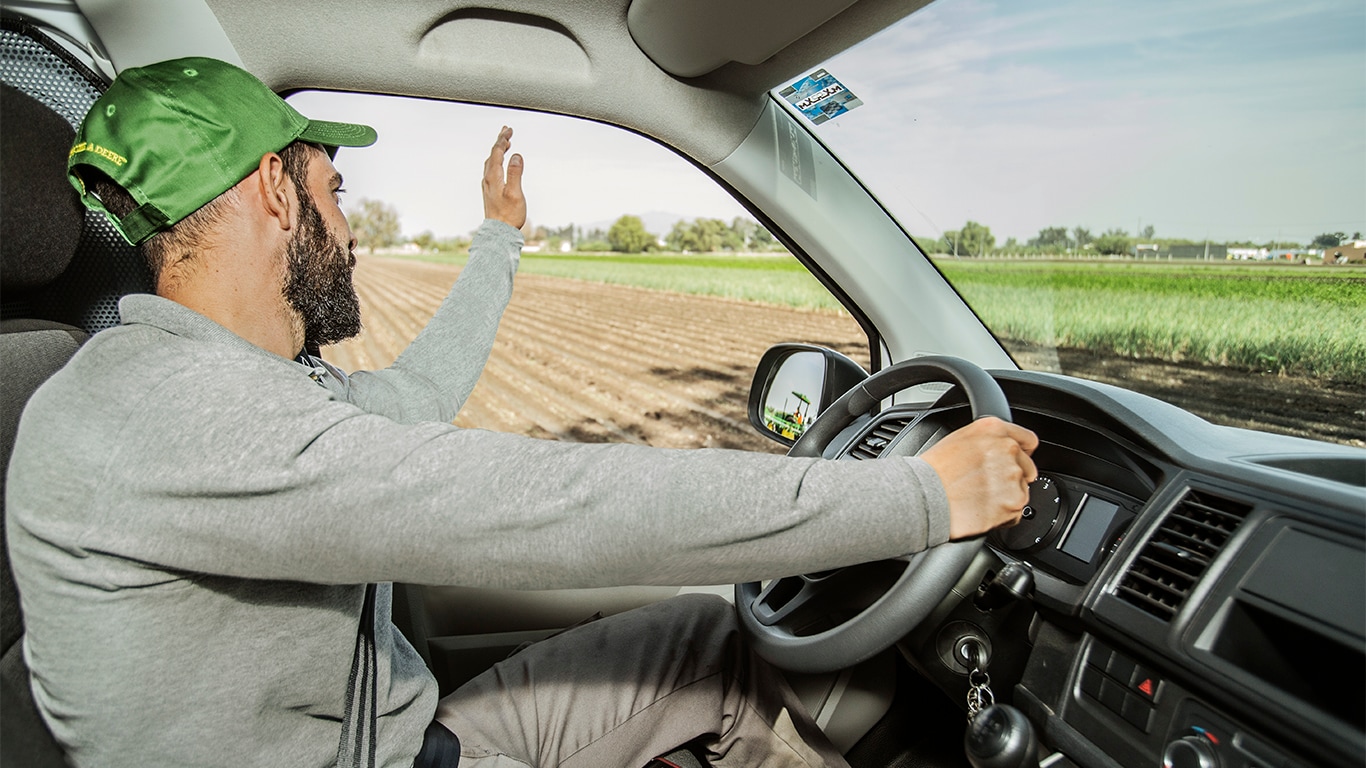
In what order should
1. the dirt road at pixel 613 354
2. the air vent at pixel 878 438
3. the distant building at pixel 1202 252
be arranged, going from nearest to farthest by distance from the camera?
the distant building at pixel 1202 252
the air vent at pixel 878 438
the dirt road at pixel 613 354

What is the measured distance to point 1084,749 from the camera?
112 centimetres

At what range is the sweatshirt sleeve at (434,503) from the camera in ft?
2.84

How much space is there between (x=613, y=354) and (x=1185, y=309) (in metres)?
10.8

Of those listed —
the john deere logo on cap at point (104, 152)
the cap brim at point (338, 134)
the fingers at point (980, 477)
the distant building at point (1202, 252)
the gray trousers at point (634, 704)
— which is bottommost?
the gray trousers at point (634, 704)

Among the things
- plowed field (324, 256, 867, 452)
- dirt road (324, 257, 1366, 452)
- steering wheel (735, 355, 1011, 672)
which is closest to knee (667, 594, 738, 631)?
steering wheel (735, 355, 1011, 672)

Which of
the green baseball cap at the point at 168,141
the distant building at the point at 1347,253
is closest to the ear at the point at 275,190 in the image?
the green baseball cap at the point at 168,141

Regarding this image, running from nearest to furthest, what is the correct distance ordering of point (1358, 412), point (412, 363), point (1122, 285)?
point (1358, 412)
point (1122, 285)
point (412, 363)

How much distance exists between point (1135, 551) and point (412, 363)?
4.79 ft

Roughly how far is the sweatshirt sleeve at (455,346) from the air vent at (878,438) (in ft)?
2.97

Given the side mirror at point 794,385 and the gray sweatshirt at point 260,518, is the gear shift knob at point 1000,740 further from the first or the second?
the side mirror at point 794,385

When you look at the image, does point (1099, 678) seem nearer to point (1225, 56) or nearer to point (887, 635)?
point (887, 635)

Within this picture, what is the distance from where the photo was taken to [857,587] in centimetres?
140

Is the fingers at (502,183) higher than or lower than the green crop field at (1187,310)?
higher

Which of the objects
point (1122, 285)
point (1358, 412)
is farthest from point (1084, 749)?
point (1122, 285)
